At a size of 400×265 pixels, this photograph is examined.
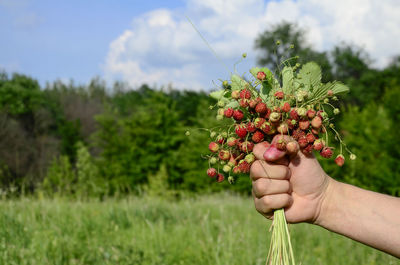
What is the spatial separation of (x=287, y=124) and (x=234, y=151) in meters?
0.29

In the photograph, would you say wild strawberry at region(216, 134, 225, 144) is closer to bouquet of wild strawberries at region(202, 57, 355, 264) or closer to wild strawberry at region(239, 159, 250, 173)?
bouquet of wild strawberries at region(202, 57, 355, 264)

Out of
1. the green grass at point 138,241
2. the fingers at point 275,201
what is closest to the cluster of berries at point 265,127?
the fingers at point 275,201

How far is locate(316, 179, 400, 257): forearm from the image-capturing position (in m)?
1.78

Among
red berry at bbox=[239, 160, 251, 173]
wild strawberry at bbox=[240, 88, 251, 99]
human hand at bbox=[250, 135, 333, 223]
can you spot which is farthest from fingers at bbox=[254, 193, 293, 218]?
wild strawberry at bbox=[240, 88, 251, 99]

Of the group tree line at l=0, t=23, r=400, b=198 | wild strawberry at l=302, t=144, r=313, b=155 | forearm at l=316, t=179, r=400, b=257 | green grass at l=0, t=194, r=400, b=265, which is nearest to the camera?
wild strawberry at l=302, t=144, r=313, b=155

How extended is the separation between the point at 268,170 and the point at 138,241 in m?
2.71

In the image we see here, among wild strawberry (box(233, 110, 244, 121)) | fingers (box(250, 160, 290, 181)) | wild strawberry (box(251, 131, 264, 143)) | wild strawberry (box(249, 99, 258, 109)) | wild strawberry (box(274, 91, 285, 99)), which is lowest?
fingers (box(250, 160, 290, 181))

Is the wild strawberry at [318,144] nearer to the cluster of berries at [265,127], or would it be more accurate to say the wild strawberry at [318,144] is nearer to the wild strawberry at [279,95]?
the cluster of berries at [265,127]

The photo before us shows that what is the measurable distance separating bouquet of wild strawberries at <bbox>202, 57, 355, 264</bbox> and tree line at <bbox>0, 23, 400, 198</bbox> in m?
0.13

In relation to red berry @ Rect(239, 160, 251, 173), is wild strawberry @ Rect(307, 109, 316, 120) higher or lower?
higher

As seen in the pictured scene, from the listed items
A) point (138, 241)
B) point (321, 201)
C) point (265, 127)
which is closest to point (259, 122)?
point (265, 127)

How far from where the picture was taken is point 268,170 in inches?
66.4

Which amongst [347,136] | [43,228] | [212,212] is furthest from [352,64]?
[43,228]

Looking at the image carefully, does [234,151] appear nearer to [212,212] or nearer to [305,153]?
[305,153]
